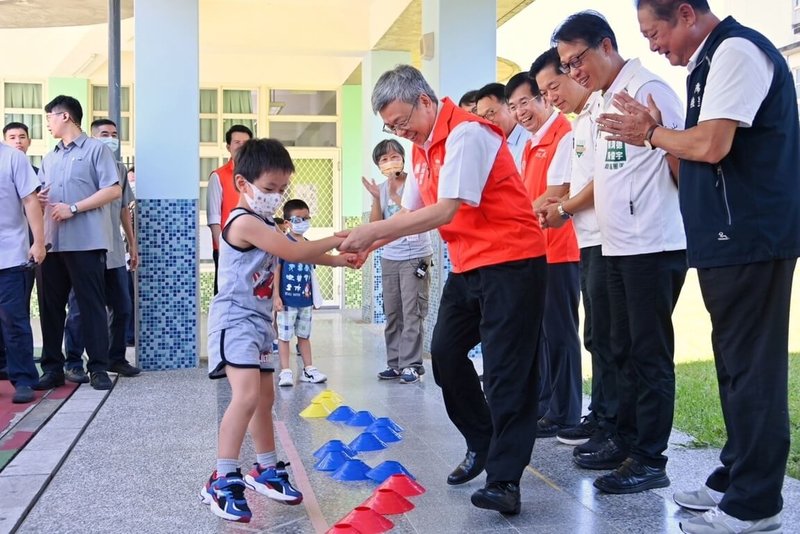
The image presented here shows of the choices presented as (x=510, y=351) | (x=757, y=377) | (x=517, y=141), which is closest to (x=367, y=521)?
(x=510, y=351)

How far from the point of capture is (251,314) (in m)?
3.58

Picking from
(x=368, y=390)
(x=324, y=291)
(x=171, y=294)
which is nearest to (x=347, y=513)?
(x=368, y=390)

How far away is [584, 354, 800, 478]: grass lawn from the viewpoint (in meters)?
4.73

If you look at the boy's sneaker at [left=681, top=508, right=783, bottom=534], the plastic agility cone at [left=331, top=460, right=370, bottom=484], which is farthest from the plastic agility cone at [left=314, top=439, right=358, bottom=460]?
the boy's sneaker at [left=681, top=508, right=783, bottom=534]

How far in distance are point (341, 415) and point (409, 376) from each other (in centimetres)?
143

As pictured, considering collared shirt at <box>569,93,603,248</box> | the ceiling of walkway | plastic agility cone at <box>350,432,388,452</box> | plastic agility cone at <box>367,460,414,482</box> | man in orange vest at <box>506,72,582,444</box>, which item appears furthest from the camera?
the ceiling of walkway

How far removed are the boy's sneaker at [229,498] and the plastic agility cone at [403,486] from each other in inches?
24.4

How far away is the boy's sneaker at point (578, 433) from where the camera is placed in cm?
464

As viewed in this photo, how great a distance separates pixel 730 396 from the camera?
118 inches

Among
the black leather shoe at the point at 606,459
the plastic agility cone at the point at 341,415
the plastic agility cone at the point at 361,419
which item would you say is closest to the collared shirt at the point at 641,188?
the black leather shoe at the point at 606,459

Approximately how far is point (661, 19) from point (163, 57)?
5.31 m

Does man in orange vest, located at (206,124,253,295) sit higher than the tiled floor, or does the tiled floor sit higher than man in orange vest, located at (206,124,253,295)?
man in orange vest, located at (206,124,253,295)

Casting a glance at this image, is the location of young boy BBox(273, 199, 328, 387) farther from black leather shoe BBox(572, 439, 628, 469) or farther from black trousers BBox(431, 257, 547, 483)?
black trousers BBox(431, 257, 547, 483)

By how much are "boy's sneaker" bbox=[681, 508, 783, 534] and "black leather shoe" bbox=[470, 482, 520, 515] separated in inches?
25.7
